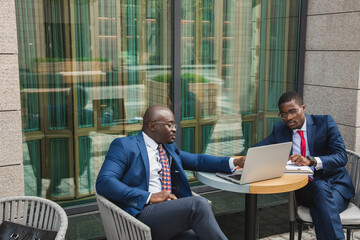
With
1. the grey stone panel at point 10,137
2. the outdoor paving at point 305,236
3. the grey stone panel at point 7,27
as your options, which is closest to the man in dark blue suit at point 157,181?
the grey stone panel at point 10,137

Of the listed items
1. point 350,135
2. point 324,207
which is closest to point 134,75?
point 324,207

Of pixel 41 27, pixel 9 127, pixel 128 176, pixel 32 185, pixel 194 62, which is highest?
pixel 41 27

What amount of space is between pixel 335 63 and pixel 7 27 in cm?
369

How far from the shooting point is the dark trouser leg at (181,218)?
330cm

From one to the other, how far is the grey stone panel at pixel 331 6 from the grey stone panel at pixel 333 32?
0.06 meters

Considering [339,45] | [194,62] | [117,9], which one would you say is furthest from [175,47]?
[339,45]

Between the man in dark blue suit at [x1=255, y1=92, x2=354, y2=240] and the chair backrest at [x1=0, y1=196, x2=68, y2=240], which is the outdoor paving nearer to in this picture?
the man in dark blue suit at [x1=255, y1=92, x2=354, y2=240]

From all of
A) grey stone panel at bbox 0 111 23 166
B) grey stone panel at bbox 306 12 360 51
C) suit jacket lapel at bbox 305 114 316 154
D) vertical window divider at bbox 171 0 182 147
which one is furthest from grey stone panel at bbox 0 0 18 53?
grey stone panel at bbox 306 12 360 51

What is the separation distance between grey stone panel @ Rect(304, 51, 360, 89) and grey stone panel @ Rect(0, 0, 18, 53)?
3.62 m

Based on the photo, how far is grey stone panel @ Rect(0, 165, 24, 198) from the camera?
396cm

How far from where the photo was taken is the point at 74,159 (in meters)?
4.86

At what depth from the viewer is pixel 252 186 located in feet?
11.9

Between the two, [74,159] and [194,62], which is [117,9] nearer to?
[194,62]

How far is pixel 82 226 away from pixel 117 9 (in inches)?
85.4
